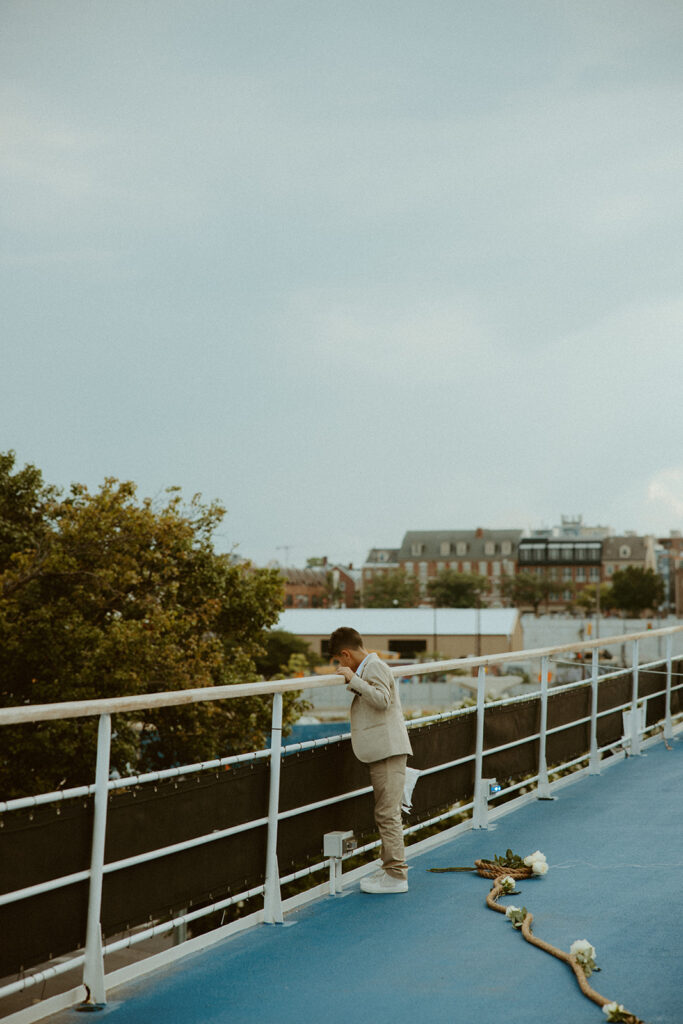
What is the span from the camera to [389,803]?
5699 millimetres

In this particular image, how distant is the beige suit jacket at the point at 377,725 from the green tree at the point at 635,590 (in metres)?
138

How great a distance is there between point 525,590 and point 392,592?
82.1 feet

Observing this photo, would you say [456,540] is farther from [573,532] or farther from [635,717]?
[635,717]

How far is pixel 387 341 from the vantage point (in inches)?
4569

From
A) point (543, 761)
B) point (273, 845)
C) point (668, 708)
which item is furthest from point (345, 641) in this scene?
point (668, 708)

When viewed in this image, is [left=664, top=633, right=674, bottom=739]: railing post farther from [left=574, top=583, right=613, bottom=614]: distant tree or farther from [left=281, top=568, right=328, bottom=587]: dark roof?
[left=281, top=568, right=328, bottom=587]: dark roof

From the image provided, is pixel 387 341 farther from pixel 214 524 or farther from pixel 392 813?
pixel 392 813

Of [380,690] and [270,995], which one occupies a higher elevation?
[380,690]

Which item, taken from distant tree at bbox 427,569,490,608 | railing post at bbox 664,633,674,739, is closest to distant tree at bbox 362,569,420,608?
distant tree at bbox 427,569,490,608

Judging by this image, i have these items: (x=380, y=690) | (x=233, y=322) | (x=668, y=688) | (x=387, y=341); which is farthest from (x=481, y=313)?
(x=380, y=690)

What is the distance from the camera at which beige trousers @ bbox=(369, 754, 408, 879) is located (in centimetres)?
568

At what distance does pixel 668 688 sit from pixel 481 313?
335 ft

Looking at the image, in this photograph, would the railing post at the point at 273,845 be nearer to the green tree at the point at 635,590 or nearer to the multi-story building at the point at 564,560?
the green tree at the point at 635,590

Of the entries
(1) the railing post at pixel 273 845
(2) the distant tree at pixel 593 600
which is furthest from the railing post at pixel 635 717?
(2) the distant tree at pixel 593 600
